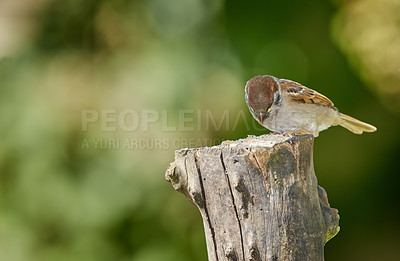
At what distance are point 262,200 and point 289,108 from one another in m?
1.69

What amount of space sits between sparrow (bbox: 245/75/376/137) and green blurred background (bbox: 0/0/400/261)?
51cm

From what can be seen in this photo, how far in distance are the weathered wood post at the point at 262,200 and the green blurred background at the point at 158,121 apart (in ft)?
6.62

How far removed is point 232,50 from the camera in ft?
13.8

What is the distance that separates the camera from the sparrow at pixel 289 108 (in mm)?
3137

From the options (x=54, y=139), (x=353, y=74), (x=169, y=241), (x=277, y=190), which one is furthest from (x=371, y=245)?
(x=54, y=139)

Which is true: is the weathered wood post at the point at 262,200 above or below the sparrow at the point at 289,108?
below

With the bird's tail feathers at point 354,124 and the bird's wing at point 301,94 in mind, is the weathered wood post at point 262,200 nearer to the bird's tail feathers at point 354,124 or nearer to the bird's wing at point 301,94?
the bird's wing at point 301,94

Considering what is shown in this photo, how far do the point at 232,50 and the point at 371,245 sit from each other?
7.00 feet

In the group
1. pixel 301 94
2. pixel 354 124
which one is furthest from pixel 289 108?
pixel 354 124

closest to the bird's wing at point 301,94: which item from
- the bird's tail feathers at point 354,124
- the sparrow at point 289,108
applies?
the sparrow at point 289,108

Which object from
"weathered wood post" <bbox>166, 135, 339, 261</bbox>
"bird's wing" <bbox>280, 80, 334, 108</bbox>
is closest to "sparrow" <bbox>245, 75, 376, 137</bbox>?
"bird's wing" <bbox>280, 80, 334, 108</bbox>

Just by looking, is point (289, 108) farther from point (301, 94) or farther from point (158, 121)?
point (158, 121)

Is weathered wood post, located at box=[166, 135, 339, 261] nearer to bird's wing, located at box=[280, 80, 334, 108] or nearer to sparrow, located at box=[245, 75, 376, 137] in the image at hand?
sparrow, located at box=[245, 75, 376, 137]

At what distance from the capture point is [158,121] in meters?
4.04
